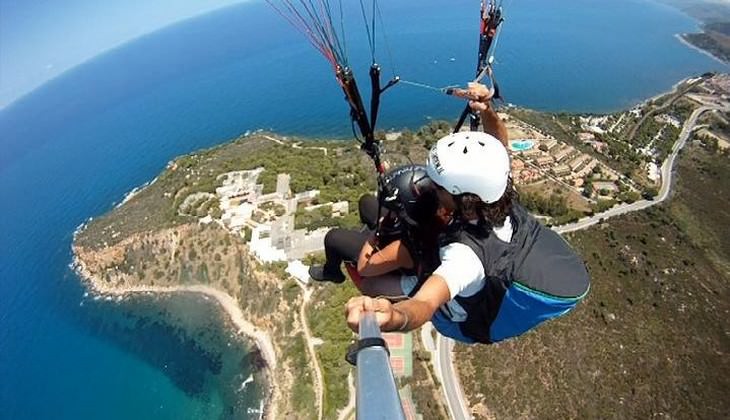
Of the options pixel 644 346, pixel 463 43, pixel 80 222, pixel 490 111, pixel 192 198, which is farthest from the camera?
pixel 463 43

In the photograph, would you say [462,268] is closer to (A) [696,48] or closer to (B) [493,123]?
(B) [493,123]

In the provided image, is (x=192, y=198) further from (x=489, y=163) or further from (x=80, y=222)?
(x=489, y=163)

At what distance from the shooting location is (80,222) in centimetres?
4369

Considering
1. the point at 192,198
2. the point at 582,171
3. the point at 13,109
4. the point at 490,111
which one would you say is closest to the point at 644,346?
the point at 582,171

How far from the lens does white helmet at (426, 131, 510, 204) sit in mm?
2791

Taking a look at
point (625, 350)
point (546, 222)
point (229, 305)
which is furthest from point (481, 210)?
point (546, 222)

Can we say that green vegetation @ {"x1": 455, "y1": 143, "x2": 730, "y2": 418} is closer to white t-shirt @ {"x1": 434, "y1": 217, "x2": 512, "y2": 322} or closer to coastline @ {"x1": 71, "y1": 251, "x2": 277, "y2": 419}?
coastline @ {"x1": 71, "y1": 251, "x2": 277, "y2": 419}

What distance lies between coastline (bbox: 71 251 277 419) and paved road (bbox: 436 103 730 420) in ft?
23.9

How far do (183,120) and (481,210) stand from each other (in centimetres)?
7070

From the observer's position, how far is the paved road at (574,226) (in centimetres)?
1638

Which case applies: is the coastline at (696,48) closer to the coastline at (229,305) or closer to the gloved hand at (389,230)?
the coastline at (229,305)

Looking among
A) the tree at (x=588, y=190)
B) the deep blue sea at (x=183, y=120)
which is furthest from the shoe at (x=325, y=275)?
the tree at (x=588, y=190)

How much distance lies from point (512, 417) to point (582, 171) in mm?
20360

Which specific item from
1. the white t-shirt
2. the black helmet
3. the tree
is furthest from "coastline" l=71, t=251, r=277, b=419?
the tree
